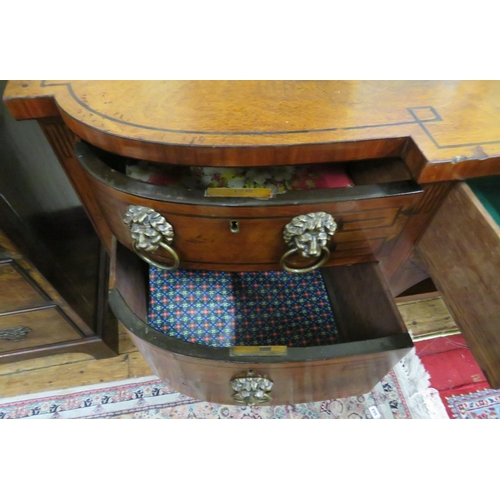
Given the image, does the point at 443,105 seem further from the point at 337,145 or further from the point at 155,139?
the point at 155,139

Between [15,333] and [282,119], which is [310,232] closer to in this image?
[282,119]

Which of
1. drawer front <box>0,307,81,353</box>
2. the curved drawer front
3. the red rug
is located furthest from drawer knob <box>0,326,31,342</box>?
the red rug

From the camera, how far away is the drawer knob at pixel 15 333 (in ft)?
2.35

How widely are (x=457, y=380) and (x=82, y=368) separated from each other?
860 mm

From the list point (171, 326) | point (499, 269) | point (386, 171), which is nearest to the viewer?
point (499, 269)

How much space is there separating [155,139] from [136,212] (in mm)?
92

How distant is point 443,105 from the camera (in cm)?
46

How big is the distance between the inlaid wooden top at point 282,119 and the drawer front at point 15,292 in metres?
0.25

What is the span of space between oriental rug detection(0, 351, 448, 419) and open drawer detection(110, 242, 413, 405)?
190 millimetres

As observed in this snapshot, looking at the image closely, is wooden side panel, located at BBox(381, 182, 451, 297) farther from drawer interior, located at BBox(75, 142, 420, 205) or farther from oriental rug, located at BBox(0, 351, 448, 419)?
oriental rug, located at BBox(0, 351, 448, 419)

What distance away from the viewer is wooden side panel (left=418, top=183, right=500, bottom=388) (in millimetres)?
A: 404

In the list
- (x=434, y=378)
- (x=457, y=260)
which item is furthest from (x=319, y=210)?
(x=434, y=378)
